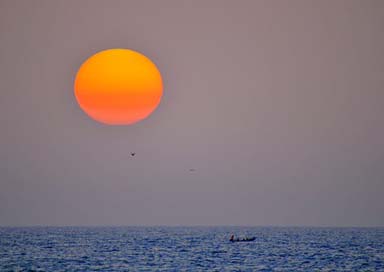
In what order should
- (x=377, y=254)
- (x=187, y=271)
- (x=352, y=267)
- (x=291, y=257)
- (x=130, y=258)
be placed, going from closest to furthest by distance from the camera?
1. (x=187, y=271)
2. (x=352, y=267)
3. (x=130, y=258)
4. (x=291, y=257)
5. (x=377, y=254)

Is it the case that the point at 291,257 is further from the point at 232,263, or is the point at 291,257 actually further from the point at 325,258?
the point at 232,263

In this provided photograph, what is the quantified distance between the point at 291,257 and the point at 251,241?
54.7 metres

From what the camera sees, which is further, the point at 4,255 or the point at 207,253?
the point at 207,253

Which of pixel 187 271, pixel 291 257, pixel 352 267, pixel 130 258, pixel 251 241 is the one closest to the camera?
pixel 187 271

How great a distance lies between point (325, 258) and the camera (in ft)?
395

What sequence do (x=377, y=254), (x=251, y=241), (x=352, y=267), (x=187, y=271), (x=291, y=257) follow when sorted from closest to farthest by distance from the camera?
(x=187, y=271) → (x=352, y=267) → (x=291, y=257) → (x=377, y=254) → (x=251, y=241)

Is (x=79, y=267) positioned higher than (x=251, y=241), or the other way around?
(x=251, y=241)

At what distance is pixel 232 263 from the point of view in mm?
108125

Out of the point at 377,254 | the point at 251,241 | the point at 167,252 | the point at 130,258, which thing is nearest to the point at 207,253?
the point at 167,252

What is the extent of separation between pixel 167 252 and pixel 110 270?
30.9 metres

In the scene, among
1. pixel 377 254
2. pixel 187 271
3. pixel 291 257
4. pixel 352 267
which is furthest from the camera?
pixel 377 254

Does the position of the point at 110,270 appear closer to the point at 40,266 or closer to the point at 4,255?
the point at 40,266

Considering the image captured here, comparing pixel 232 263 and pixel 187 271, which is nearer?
pixel 187 271

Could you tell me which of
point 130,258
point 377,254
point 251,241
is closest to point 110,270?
point 130,258
